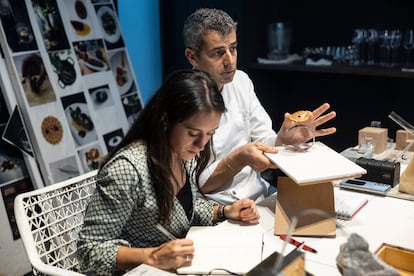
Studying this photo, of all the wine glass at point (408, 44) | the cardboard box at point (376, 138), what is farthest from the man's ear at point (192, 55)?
the wine glass at point (408, 44)

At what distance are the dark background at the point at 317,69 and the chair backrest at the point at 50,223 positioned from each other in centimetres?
186

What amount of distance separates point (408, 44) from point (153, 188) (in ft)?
7.10

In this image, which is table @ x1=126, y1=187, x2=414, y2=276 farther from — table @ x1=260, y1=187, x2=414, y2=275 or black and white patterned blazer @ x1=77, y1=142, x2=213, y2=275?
black and white patterned blazer @ x1=77, y1=142, x2=213, y2=275

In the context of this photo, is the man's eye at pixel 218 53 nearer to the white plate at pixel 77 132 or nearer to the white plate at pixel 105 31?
the white plate at pixel 77 132

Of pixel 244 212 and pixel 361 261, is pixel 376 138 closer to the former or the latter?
pixel 244 212

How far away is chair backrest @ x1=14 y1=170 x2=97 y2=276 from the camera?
1.36 metres

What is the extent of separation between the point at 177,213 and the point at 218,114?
1.00ft

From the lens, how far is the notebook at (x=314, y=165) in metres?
1.34

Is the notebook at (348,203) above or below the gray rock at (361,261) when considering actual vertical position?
below

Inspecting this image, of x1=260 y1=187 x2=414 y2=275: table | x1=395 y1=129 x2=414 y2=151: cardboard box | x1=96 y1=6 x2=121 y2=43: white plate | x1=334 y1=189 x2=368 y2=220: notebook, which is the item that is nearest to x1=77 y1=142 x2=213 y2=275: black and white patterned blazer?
x1=260 y1=187 x2=414 y2=275: table

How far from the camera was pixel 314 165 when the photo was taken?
4.68 feet

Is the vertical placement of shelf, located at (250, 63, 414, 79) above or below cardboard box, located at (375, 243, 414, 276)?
above

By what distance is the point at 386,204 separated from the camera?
5.18ft

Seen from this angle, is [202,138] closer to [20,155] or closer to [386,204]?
[386,204]
